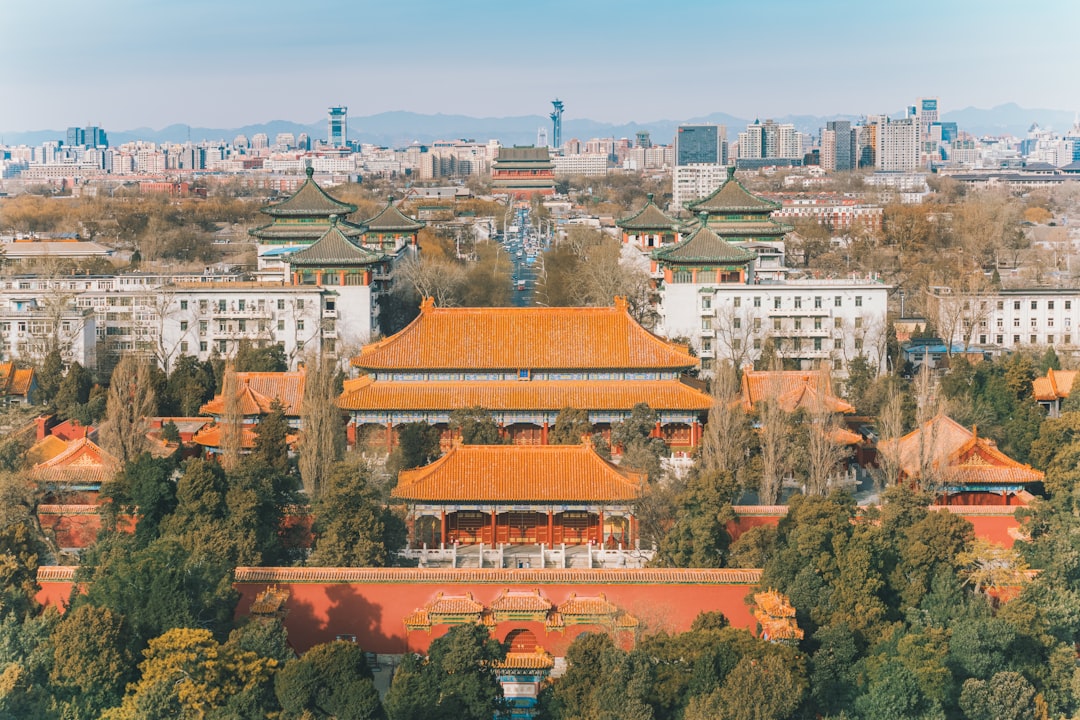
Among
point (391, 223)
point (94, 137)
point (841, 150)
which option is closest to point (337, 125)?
point (94, 137)

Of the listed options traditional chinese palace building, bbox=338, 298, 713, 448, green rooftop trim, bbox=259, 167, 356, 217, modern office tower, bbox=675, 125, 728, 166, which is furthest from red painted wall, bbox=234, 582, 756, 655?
modern office tower, bbox=675, 125, 728, 166

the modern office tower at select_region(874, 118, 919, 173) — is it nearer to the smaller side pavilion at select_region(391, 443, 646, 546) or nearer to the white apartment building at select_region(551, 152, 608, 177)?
the white apartment building at select_region(551, 152, 608, 177)

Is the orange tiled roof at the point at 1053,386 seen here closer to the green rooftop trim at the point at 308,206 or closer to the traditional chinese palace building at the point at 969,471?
the traditional chinese palace building at the point at 969,471

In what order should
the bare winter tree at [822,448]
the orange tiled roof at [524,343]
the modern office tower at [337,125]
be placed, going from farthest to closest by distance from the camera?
the modern office tower at [337,125]
the orange tiled roof at [524,343]
the bare winter tree at [822,448]

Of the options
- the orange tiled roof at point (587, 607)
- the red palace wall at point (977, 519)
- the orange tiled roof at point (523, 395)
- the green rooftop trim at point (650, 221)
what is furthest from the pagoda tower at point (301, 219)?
the orange tiled roof at point (587, 607)

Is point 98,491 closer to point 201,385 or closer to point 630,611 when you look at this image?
point 201,385

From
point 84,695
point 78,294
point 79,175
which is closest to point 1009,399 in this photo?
point 84,695

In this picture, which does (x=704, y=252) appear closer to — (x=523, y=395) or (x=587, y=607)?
(x=523, y=395)
